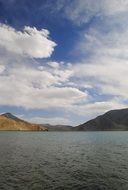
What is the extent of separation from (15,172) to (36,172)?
3224 millimetres

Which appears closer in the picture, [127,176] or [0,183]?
[0,183]

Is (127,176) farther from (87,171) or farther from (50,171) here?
(50,171)

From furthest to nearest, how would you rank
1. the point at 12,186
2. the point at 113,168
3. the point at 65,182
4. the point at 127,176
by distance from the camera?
the point at 113,168, the point at 127,176, the point at 65,182, the point at 12,186

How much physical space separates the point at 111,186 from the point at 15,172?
15736 mm

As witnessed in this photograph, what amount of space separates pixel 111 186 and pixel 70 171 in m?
10.7

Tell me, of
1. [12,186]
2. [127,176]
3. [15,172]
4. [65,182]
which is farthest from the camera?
[15,172]

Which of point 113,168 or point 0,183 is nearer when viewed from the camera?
point 0,183

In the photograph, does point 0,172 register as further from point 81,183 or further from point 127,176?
point 127,176

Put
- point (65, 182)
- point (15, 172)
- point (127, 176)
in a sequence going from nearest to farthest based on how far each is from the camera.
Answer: point (65, 182) → point (127, 176) → point (15, 172)

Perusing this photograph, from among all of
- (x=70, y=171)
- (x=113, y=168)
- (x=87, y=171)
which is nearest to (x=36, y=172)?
(x=70, y=171)

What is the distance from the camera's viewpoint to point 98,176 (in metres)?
39.1

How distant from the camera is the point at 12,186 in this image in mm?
33094

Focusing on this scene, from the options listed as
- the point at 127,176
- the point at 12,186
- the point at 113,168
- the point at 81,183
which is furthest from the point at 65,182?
the point at 113,168

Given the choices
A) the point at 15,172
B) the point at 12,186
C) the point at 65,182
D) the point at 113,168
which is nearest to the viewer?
the point at 12,186
